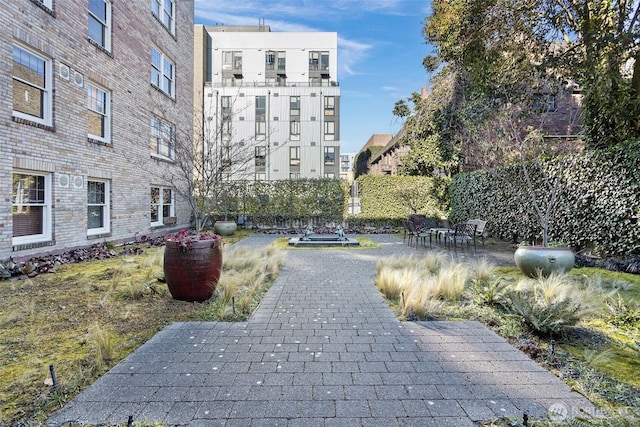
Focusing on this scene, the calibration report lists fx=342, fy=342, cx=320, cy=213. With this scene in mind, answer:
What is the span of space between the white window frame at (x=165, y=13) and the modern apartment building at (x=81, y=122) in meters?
0.06

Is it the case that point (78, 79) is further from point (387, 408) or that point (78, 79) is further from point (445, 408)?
point (445, 408)

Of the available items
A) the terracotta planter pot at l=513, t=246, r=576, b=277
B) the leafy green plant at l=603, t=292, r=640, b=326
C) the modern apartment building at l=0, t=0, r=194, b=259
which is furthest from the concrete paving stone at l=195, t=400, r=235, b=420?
the modern apartment building at l=0, t=0, r=194, b=259

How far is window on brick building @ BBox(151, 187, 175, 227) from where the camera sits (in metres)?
13.7

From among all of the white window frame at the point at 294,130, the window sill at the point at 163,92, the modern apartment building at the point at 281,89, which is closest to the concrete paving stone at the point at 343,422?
the window sill at the point at 163,92

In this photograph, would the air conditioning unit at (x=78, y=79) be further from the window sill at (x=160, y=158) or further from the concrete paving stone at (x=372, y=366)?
the concrete paving stone at (x=372, y=366)

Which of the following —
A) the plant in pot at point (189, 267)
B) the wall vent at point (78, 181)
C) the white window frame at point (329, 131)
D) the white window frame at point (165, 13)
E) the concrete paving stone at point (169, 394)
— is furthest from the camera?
the white window frame at point (329, 131)

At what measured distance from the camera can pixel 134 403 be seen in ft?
7.93

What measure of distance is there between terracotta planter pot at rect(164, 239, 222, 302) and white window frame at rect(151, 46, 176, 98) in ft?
36.4

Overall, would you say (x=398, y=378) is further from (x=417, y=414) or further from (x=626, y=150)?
(x=626, y=150)

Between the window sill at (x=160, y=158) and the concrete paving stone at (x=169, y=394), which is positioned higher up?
the window sill at (x=160, y=158)

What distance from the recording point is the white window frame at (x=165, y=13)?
1359 cm

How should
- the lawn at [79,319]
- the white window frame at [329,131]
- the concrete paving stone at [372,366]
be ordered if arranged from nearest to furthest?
1. the lawn at [79,319]
2. the concrete paving stone at [372,366]
3. the white window frame at [329,131]

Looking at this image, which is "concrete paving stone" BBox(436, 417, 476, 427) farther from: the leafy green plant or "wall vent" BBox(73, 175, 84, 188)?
"wall vent" BBox(73, 175, 84, 188)

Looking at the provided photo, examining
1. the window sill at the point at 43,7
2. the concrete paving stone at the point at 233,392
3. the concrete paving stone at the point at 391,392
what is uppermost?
the window sill at the point at 43,7
